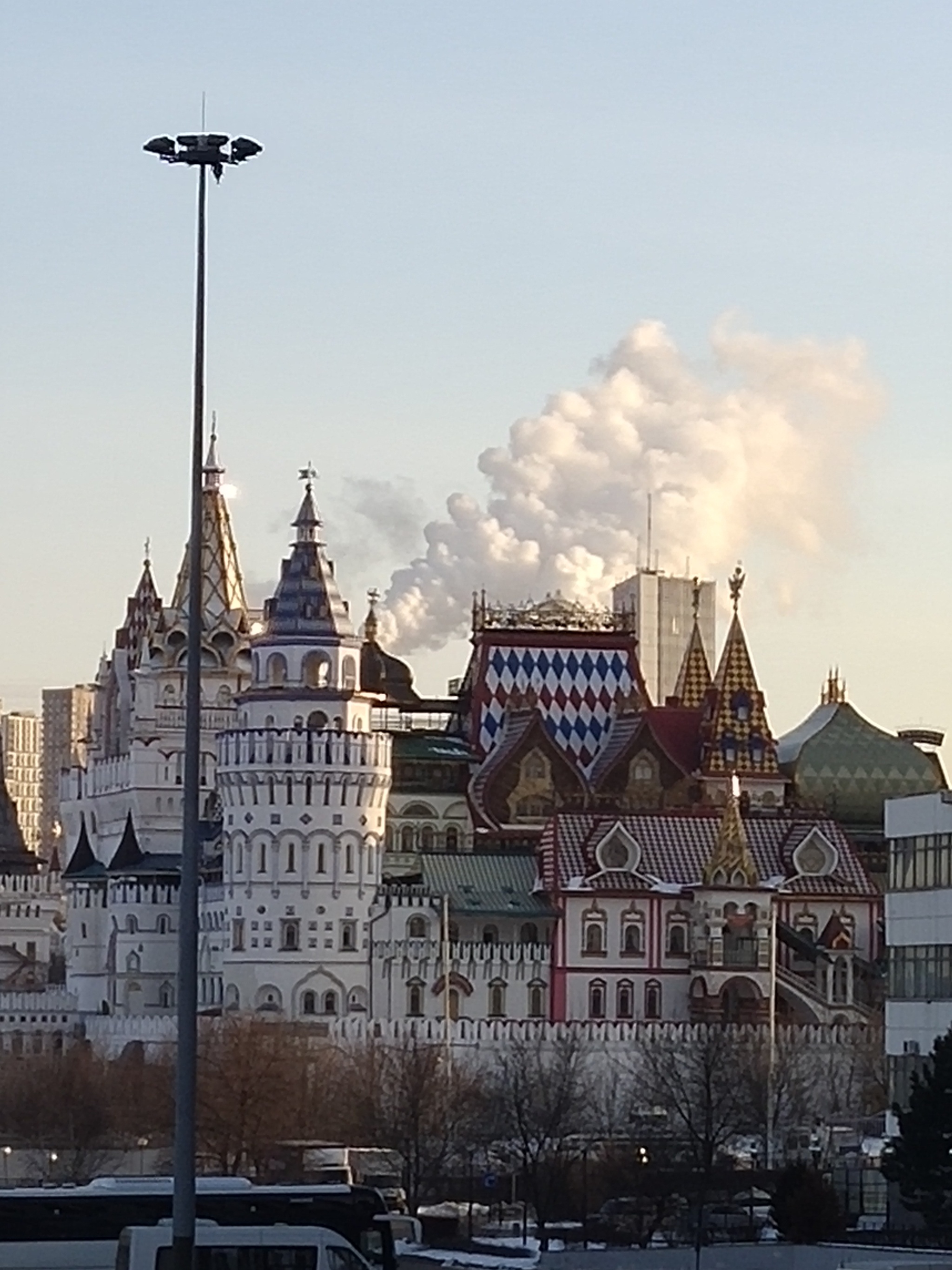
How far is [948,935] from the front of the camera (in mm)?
78125

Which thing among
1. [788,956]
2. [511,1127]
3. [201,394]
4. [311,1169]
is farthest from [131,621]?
[201,394]

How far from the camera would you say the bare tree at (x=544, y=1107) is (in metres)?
94.2

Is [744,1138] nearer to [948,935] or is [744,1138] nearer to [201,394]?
[948,935]

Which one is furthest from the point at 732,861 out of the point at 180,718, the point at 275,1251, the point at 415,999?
the point at 275,1251

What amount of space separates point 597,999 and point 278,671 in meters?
15.7

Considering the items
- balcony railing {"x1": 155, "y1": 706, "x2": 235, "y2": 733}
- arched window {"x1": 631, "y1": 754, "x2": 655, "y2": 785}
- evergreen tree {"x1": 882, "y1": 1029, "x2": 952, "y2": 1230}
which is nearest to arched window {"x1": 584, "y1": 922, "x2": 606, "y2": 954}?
arched window {"x1": 631, "y1": 754, "x2": 655, "y2": 785}

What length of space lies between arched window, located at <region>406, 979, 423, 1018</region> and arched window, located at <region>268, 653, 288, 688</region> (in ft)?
37.4

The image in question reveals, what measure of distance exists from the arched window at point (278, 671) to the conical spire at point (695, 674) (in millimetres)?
21672

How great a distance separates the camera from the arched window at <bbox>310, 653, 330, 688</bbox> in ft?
462

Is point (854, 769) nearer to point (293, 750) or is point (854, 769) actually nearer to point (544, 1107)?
point (293, 750)

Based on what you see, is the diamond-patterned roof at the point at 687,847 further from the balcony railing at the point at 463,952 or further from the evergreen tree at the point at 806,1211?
the evergreen tree at the point at 806,1211

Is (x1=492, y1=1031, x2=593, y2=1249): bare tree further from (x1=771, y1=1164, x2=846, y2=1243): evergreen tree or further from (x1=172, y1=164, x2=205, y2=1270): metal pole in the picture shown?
(x1=172, y1=164, x2=205, y2=1270): metal pole

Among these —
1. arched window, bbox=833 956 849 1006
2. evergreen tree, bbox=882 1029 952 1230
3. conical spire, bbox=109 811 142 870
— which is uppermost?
conical spire, bbox=109 811 142 870

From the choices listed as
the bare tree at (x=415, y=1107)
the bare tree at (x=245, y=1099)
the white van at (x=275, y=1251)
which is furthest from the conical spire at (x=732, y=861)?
the white van at (x=275, y=1251)
